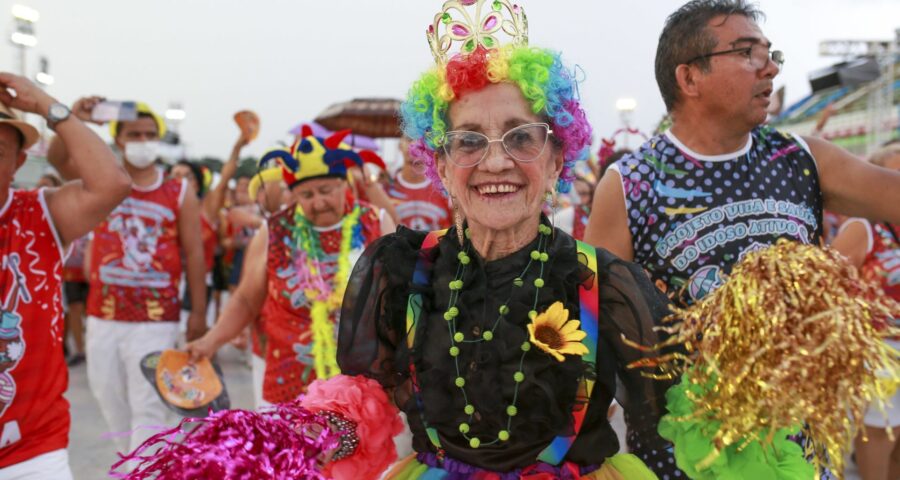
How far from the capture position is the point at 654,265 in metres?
2.50

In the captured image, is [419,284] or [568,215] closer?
[419,284]

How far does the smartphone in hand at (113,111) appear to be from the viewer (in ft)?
13.5

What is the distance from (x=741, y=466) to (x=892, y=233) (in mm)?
3466

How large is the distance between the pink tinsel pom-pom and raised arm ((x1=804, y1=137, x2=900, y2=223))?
5.45 ft

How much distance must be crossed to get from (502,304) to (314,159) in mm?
2402

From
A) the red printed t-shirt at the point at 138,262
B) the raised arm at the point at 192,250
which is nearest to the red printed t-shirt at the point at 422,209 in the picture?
the raised arm at the point at 192,250

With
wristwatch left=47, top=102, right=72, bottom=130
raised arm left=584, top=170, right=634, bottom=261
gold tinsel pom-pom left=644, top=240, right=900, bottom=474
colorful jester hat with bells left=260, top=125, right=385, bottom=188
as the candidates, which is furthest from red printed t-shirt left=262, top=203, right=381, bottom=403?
gold tinsel pom-pom left=644, top=240, right=900, bottom=474

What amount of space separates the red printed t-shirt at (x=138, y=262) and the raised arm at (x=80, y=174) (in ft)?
6.18

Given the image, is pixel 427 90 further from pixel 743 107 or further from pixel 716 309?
pixel 743 107

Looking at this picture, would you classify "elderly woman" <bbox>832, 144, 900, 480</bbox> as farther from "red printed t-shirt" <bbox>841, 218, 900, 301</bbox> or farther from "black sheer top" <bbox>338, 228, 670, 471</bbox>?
"black sheer top" <bbox>338, 228, 670, 471</bbox>

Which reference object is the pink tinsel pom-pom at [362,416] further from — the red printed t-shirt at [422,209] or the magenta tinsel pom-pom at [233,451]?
the red printed t-shirt at [422,209]

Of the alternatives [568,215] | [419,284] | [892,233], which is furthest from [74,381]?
[892,233]

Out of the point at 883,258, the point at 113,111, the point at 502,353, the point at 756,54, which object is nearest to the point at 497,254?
the point at 502,353

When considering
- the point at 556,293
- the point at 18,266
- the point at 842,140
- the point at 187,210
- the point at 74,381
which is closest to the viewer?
the point at 556,293
